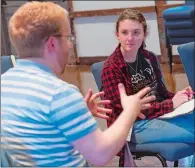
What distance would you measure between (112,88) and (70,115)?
876 mm

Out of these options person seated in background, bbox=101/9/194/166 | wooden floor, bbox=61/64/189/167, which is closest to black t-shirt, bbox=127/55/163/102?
person seated in background, bbox=101/9/194/166

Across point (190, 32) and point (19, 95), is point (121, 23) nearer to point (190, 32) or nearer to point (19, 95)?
point (19, 95)

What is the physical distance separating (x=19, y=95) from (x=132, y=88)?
988 millimetres

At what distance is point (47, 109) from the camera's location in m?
1.26

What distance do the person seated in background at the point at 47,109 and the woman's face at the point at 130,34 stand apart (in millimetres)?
887

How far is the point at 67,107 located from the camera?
4.08 ft

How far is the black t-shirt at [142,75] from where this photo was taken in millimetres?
2244

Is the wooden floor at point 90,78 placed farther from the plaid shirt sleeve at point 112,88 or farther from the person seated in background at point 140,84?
the plaid shirt sleeve at point 112,88

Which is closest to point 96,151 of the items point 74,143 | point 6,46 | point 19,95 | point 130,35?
point 74,143

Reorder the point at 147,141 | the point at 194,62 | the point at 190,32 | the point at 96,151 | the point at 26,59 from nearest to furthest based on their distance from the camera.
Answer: the point at 96,151 → the point at 26,59 → the point at 194,62 → the point at 147,141 → the point at 190,32

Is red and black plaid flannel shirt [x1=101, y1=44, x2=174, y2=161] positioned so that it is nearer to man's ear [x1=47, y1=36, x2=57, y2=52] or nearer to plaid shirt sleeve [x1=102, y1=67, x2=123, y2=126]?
plaid shirt sleeve [x1=102, y1=67, x2=123, y2=126]

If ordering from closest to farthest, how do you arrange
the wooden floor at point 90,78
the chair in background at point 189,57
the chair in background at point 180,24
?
the chair in background at point 189,57, the wooden floor at point 90,78, the chair in background at point 180,24

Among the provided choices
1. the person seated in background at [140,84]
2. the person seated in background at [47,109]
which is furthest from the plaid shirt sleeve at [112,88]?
the person seated in background at [47,109]

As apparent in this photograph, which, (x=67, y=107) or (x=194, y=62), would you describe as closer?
(x=67, y=107)
